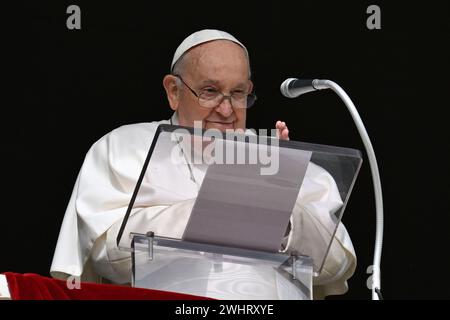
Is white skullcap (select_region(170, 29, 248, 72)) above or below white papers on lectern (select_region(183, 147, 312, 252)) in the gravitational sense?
above

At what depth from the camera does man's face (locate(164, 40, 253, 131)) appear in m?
5.65

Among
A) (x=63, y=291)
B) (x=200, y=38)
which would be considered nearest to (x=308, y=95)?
(x=200, y=38)

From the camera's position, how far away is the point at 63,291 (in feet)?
13.2

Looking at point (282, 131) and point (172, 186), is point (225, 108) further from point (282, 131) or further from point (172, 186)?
point (172, 186)

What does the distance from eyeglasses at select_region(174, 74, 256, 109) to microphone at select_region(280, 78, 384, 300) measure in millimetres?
684

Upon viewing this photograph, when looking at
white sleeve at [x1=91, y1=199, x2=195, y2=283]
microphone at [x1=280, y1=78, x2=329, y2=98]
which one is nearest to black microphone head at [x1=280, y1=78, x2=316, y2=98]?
microphone at [x1=280, y1=78, x2=329, y2=98]

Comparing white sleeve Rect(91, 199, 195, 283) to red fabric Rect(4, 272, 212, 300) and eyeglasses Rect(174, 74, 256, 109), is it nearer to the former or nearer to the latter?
red fabric Rect(4, 272, 212, 300)

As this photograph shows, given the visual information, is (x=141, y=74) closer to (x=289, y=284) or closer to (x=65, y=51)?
(x=65, y=51)

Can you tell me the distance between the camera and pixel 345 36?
6.61 m

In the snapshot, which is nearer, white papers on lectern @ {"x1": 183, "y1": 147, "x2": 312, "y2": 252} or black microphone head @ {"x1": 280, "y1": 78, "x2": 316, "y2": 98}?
white papers on lectern @ {"x1": 183, "y1": 147, "x2": 312, "y2": 252}
